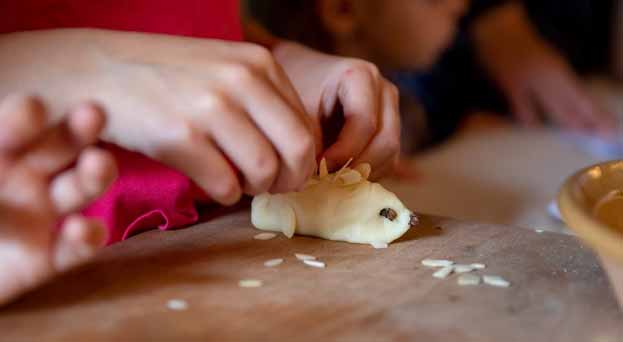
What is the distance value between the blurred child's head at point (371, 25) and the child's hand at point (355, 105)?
0.85m

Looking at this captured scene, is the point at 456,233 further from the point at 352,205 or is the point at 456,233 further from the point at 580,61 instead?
→ the point at 580,61

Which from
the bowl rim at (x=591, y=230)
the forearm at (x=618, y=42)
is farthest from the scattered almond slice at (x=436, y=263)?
the forearm at (x=618, y=42)

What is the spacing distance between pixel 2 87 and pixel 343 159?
27 centimetres

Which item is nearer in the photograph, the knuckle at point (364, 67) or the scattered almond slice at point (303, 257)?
the scattered almond slice at point (303, 257)

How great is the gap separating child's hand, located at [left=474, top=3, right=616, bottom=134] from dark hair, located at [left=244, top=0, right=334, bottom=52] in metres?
0.53

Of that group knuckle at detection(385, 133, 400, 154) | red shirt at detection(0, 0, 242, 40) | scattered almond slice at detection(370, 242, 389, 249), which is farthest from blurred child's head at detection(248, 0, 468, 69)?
scattered almond slice at detection(370, 242, 389, 249)

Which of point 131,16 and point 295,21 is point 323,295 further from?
point 295,21

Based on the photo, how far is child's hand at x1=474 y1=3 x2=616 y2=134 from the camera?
1.84 metres

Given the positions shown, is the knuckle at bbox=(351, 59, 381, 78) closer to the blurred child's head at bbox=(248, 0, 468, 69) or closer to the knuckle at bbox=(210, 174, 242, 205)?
the knuckle at bbox=(210, 174, 242, 205)

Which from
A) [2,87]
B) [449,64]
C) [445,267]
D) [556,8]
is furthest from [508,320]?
[556,8]

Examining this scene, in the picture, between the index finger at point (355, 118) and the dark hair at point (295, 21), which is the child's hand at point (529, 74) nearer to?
the dark hair at point (295, 21)

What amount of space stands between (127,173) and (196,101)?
0.59ft

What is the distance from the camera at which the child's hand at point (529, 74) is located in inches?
72.3

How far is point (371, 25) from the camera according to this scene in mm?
1665
